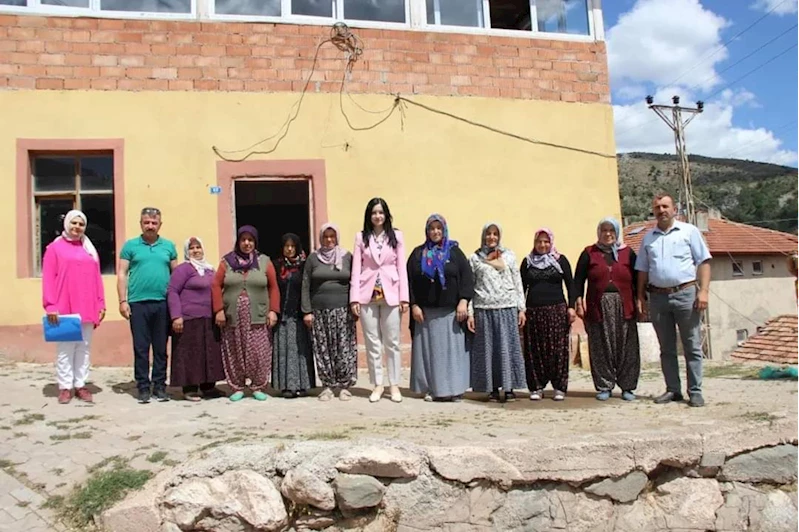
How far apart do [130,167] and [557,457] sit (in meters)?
5.52

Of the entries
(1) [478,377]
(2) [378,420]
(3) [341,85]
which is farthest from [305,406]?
(3) [341,85]

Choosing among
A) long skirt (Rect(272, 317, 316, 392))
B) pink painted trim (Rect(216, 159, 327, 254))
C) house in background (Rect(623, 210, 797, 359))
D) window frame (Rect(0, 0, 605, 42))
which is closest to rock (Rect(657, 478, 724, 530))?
long skirt (Rect(272, 317, 316, 392))

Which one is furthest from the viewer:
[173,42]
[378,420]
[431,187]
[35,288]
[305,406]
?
[431,187]

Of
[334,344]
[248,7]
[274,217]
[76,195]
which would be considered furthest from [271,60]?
[274,217]

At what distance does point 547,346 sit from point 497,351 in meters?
0.43

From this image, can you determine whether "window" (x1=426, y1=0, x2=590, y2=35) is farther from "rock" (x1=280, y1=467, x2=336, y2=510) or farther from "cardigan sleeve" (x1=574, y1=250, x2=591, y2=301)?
"rock" (x1=280, y1=467, x2=336, y2=510)

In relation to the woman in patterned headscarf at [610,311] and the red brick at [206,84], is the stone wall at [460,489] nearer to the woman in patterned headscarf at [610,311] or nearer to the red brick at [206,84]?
the woman in patterned headscarf at [610,311]

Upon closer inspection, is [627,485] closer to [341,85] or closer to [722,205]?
[341,85]

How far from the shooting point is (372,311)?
17.0ft

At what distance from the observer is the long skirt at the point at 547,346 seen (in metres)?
5.20

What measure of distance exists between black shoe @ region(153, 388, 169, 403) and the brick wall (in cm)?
360

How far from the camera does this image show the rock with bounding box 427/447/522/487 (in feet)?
11.7

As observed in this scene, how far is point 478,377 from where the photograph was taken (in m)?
5.20

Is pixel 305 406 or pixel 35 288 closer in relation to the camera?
pixel 305 406
